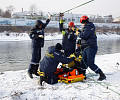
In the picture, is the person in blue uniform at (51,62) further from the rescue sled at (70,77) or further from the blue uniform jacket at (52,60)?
the rescue sled at (70,77)

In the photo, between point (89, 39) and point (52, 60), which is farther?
point (89, 39)

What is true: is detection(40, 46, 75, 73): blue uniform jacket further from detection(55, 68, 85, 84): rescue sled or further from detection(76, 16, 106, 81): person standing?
detection(76, 16, 106, 81): person standing

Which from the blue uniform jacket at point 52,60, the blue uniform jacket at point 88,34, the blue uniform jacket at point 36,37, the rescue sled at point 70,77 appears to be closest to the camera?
the blue uniform jacket at point 52,60

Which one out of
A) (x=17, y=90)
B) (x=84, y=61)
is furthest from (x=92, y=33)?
(x=17, y=90)

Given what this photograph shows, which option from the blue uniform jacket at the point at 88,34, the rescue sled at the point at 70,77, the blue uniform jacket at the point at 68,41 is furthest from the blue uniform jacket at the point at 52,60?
the blue uniform jacket at the point at 68,41

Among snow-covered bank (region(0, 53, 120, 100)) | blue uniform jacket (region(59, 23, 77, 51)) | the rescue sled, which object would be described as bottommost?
snow-covered bank (region(0, 53, 120, 100))

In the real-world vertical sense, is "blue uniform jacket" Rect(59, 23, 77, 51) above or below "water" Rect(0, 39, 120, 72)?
above

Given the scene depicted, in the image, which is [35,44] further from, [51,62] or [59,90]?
[59,90]

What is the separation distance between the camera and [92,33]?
4363mm

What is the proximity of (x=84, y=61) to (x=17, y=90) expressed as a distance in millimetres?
2254

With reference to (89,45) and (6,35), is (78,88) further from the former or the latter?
(6,35)

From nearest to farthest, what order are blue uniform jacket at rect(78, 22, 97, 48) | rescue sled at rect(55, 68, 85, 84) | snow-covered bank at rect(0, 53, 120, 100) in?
1. snow-covered bank at rect(0, 53, 120, 100)
2. rescue sled at rect(55, 68, 85, 84)
3. blue uniform jacket at rect(78, 22, 97, 48)

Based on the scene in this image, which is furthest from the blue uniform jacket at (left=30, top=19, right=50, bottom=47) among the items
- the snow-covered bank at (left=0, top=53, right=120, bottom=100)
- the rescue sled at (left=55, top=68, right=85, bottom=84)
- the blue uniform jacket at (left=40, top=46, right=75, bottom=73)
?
the rescue sled at (left=55, top=68, right=85, bottom=84)

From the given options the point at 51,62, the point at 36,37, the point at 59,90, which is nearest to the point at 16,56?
the point at 36,37
